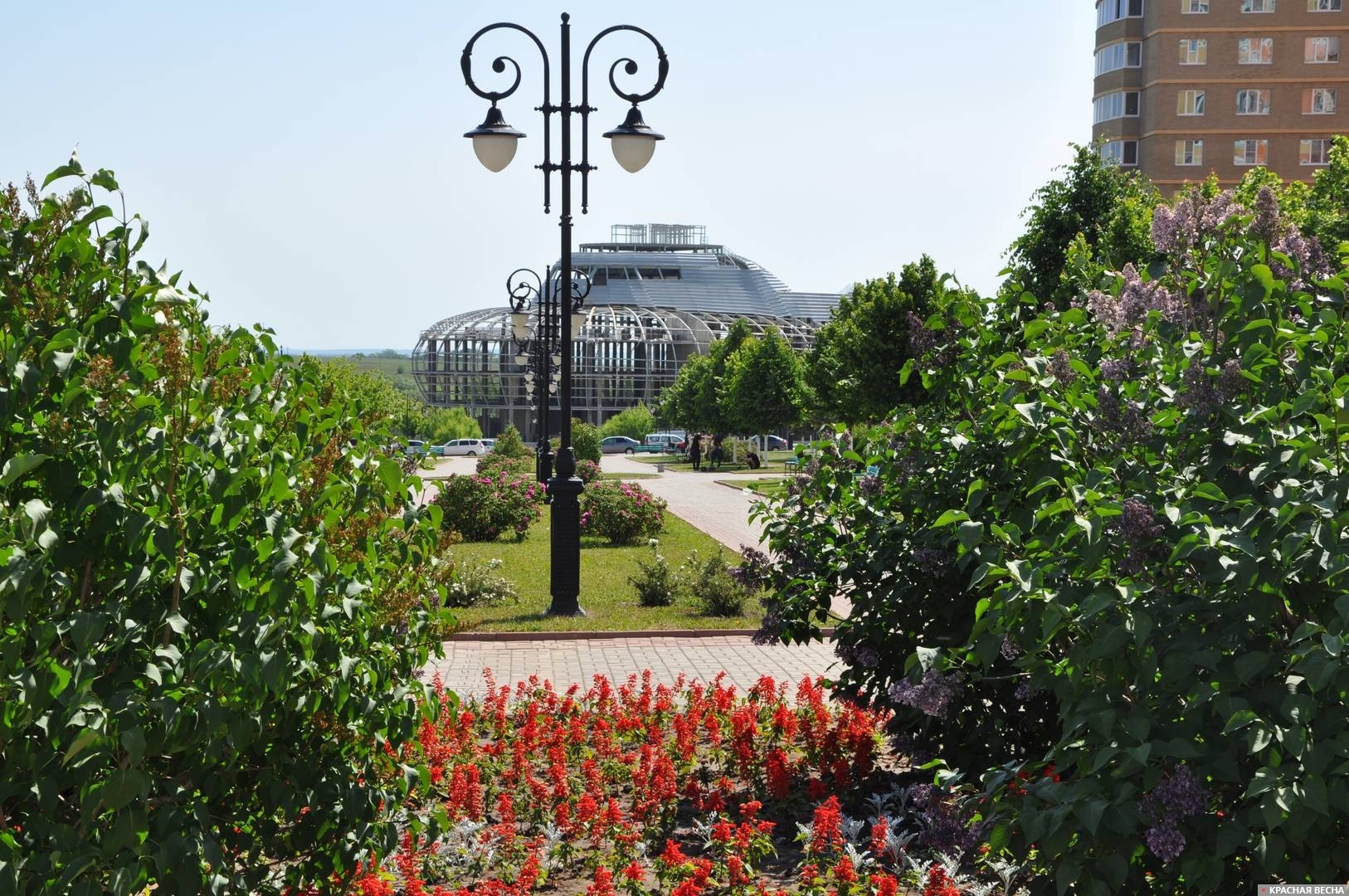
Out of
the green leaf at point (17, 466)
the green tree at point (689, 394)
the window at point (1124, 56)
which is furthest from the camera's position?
the green tree at point (689, 394)

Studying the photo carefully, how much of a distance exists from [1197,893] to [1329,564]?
1227 mm

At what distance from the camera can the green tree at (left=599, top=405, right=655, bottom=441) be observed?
317 ft

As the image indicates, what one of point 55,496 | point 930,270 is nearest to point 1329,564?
point 55,496

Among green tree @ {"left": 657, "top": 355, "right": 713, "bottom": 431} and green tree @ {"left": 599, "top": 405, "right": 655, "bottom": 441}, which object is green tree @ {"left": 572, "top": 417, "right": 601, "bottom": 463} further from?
green tree @ {"left": 599, "top": 405, "right": 655, "bottom": 441}

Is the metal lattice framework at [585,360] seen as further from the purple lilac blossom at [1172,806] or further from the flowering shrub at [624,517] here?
the purple lilac blossom at [1172,806]

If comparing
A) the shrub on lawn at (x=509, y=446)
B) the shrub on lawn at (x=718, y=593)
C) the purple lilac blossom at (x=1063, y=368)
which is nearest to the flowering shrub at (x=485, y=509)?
the shrub on lawn at (x=718, y=593)

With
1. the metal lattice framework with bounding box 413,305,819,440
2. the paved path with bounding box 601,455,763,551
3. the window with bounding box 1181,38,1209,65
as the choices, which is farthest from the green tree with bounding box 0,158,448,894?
the metal lattice framework with bounding box 413,305,819,440

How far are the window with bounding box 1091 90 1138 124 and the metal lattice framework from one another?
42.7 m

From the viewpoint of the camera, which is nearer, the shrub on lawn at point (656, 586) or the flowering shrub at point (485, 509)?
the shrub on lawn at point (656, 586)

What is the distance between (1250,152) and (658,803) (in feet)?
243

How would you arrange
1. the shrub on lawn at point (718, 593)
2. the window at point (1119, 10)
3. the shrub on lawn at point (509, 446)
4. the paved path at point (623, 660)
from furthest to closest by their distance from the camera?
the window at point (1119, 10), the shrub on lawn at point (509, 446), the shrub on lawn at point (718, 593), the paved path at point (623, 660)

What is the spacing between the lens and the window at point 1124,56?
72.8m

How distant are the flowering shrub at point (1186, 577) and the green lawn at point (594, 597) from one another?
8281 millimetres

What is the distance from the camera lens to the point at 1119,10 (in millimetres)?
72875
